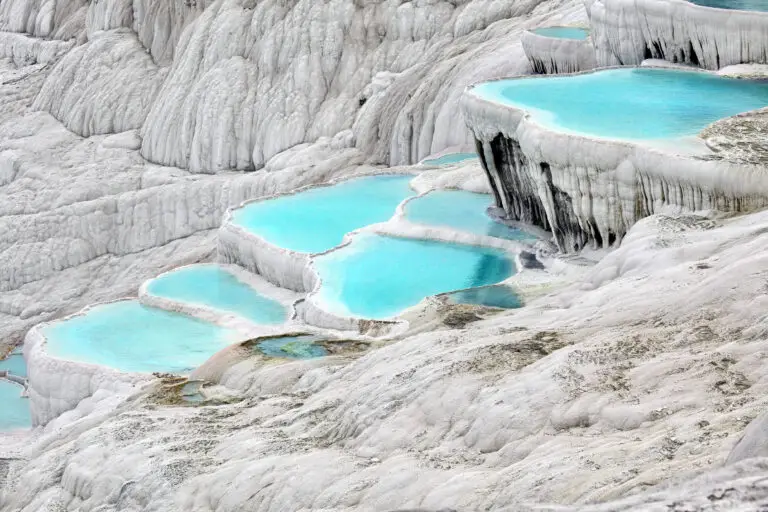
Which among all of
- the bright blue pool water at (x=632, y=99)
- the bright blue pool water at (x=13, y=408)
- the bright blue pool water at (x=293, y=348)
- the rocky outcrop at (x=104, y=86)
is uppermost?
the bright blue pool water at (x=632, y=99)

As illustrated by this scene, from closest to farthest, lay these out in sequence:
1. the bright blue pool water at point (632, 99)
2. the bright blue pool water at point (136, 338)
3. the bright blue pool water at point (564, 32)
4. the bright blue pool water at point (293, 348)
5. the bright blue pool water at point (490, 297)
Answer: the bright blue pool water at point (293, 348) → the bright blue pool water at point (490, 297) → the bright blue pool water at point (632, 99) → the bright blue pool water at point (136, 338) → the bright blue pool water at point (564, 32)

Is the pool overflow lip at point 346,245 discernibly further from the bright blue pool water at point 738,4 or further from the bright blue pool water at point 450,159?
the bright blue pool water at point 738,4

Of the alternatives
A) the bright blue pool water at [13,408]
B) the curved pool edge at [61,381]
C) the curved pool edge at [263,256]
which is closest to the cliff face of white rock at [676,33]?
the curved pool edge at [263,256]

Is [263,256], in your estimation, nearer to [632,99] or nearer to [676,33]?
[632,99]

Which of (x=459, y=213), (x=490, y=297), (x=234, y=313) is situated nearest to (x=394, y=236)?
(x=459, y=213)

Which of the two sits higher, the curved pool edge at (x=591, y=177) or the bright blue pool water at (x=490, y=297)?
the curved pool edge at (x=591, y=177)

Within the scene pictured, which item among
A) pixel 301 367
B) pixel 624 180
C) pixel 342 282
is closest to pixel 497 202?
pixel 342 282
